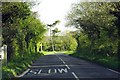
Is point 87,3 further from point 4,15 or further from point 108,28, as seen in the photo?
point 4,15

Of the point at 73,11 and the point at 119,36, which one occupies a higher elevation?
the point at 73,11

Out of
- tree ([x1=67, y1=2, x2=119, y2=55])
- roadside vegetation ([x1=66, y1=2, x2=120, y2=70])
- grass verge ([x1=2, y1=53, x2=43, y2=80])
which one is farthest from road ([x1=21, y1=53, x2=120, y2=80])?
tree ([x1=67, y1=2, x2=119, y2=55])

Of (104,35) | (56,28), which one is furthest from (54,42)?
(104,35)

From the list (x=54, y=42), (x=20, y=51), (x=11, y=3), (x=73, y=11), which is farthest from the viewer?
(x=54, y=42)

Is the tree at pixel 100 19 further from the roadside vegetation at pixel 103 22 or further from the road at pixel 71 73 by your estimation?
the road at pixel 71 73

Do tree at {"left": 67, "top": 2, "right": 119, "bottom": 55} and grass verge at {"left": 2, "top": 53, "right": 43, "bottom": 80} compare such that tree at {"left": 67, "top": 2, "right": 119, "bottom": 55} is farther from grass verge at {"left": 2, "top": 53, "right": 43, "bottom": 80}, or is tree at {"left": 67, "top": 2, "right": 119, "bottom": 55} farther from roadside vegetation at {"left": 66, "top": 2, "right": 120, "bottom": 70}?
grass verge at {"left": 2, "top": 53, "right": 43, "bottom": 80}

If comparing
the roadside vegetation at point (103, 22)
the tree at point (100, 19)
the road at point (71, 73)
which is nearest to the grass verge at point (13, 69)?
the road at point (71, 73)

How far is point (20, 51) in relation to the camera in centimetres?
4688

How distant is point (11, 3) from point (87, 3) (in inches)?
796

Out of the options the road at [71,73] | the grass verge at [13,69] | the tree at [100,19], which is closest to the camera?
the grass verge at [13,69]

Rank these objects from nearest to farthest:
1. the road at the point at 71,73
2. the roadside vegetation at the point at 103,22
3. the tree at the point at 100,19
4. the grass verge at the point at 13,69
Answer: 1. the grass verge at the point at 13,69
2. the road at the point at 71,73
3. the roadside vegetation at the point at 103,22
4. the tree at the point at 100,19

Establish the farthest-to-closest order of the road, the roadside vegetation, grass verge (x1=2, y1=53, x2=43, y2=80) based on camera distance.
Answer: the roadside vegetation → the road → grass verge (x1=2, y1=53, x2=43, y2=80)

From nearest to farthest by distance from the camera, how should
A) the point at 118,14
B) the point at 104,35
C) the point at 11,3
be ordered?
the point at 11,3
the point at 118,14
the point at 104,35

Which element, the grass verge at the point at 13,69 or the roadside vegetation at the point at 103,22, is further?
the roadside vegetation at the point at 103,22
